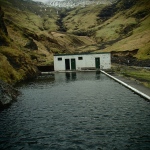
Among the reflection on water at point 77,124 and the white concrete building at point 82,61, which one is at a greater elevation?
the white concrete building at point 82,61

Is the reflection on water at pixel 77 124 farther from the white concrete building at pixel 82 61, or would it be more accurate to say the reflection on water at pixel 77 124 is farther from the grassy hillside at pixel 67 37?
the white concrete building at pixel 82 61

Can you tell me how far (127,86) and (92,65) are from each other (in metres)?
30.1

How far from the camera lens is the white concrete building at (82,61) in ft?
183

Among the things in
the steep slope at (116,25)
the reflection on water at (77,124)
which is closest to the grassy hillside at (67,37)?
the steep slope at (116,25)

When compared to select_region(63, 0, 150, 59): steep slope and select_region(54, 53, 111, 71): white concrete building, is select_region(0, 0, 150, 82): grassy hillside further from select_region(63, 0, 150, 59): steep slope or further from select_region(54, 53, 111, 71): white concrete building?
select_region(54, 53, 111, 71): white concrete building

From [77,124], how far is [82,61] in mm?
43498

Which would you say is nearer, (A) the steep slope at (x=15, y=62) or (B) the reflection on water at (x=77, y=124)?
(B) the reflection on water at (x=77, y=124)

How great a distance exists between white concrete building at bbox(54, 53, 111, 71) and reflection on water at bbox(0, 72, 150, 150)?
35486mm

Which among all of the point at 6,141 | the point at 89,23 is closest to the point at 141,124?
the point at 6,141

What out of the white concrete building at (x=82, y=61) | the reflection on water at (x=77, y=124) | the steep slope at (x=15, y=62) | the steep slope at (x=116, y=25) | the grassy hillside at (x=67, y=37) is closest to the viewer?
the reflection on water at (x=77, y=124)

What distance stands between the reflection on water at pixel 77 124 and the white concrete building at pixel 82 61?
116 feet

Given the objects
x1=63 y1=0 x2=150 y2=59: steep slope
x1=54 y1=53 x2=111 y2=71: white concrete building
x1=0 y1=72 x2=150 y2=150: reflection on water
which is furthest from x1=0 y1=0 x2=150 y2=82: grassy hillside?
x1=0 y1=72 x2=150 y2=150: reflection on water

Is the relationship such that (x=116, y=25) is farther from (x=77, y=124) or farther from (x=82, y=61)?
(x=77, y=124)

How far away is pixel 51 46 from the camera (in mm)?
97188
